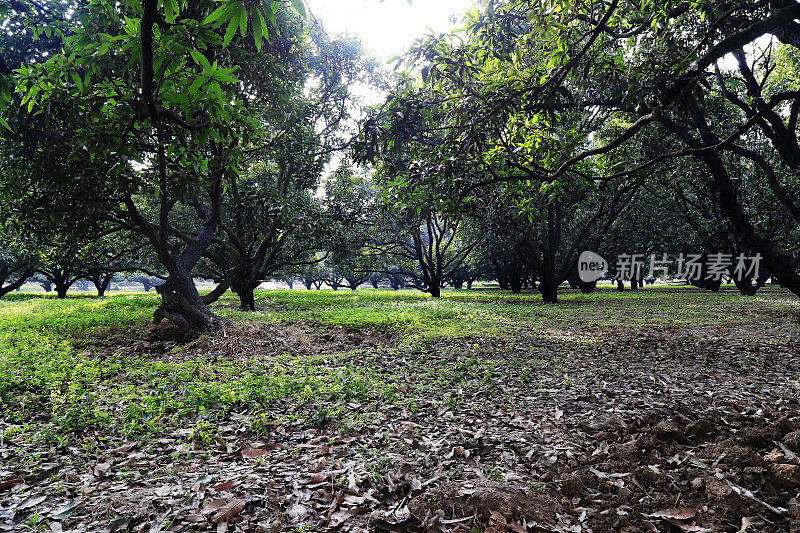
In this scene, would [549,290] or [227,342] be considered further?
[549,290]

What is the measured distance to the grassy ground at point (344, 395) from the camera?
A: 2789 millimetres

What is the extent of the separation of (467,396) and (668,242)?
2369cm

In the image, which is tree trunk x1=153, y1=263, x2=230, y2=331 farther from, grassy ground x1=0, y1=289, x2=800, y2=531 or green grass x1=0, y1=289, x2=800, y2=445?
green grass x1=0, y1=289, x2=800, y2=445

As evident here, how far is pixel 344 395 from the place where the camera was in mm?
4449

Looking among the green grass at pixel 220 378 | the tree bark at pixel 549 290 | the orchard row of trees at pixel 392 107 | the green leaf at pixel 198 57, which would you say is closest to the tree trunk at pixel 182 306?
the orchard row of trees at pixel 392 107

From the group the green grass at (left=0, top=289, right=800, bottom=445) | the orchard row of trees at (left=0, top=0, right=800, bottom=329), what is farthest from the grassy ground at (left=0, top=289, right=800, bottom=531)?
the orchard row of trees at (left=0, top=0, right=800, bottom=329)

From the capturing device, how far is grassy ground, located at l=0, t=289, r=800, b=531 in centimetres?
279

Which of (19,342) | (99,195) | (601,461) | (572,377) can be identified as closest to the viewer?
(601,461)

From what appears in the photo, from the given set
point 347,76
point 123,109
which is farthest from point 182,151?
point 347,76

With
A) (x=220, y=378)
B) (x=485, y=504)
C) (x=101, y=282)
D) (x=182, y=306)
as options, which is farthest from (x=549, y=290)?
(x=101, y=282)

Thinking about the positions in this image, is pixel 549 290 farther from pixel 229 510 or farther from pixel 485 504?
pixel 229 510

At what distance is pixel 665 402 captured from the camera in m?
4.11

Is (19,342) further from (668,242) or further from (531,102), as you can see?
(668,242)

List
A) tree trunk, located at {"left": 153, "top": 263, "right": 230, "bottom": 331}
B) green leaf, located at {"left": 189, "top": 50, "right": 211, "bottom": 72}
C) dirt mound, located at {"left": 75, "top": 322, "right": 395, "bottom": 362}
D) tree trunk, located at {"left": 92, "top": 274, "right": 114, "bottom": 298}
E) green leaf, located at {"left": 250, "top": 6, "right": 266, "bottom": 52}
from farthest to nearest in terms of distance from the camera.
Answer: tree trunk, located at {"left": 92, "top": 274, "right": 114, "bottom": 298}
tree trunk, located at {"left": 153, "top": 263, "right": 230, "bottom": 331}
dirt mound, located at {"left": 75, "top": 322, "right": 395, "bottom": 362}
green leaf, located at {"left": 189, "top": 50, "right": 211, "bottom": 72}
green leaf, located at {"left": 250, "top": 6, "right": 266, "bottom": 52}
